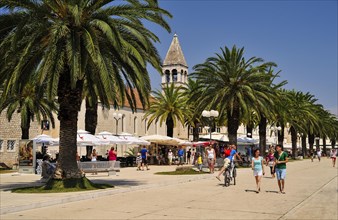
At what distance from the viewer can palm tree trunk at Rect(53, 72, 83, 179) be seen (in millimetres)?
17172

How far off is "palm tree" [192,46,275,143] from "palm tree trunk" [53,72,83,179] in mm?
18306

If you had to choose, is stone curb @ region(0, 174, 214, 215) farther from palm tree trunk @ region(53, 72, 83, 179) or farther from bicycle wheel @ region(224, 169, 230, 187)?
bicycle wheel @ region(224, 169, 230, 187)

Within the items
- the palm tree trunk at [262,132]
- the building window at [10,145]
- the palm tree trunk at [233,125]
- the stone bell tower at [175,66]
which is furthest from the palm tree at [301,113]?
the building window at [10,145]

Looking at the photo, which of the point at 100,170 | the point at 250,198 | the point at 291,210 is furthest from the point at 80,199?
the point at 100,170

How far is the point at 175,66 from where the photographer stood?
86375mm

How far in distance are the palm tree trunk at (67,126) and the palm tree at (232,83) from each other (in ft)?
60.1

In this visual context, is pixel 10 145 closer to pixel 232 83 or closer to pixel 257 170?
pixel 232 83

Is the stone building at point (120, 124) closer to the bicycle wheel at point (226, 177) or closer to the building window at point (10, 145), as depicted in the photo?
the building window at point (10, 145)

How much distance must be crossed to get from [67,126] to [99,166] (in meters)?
7.22

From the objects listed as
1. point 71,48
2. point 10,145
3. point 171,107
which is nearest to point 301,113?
point 171,107

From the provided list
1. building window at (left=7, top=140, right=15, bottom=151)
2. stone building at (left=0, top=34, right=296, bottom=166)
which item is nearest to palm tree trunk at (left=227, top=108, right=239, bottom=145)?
stone building at (left=0, top=34, right=296, bottom=166)

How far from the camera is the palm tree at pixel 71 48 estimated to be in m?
15.7

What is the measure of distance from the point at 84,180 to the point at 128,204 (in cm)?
459

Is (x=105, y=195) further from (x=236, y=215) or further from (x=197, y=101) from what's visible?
(x=197, y=101)
